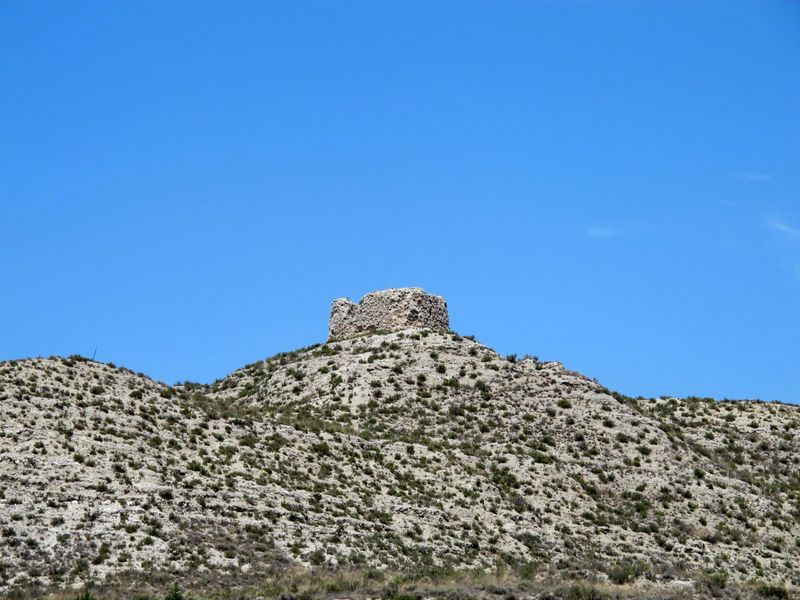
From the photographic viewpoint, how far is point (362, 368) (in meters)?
63.5

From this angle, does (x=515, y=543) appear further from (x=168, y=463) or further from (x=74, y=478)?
(x=74, y=478)

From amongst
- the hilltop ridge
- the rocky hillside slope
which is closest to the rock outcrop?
the hilltop ridge

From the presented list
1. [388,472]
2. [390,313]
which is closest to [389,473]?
[388,472]

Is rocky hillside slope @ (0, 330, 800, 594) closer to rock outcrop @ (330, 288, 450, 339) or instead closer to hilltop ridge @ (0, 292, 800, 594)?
hilltop ridge @ (0, 292, 800, 594)

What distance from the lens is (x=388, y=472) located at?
173 feet

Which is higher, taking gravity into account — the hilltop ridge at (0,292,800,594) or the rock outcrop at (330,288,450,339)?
the rock outcrop at (330,288,450,339)

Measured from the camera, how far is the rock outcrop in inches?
2768

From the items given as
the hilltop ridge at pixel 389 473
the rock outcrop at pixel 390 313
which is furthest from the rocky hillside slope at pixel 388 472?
the rock outcrop at pixel 390 313

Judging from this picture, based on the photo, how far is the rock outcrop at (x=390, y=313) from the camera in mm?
70312

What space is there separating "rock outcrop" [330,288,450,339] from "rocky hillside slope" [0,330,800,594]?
2.32 metres

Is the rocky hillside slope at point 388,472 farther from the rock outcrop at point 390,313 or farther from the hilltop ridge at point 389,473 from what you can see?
the rock outcrop at point 390,313

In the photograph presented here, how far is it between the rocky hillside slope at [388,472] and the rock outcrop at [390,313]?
232 cm

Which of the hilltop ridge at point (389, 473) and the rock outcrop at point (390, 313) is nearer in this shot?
the hilltop ridge at point (389, 473)

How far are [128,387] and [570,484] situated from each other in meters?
18.0
